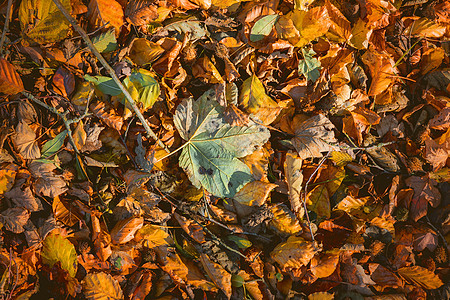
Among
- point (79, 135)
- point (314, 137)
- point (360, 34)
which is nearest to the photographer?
point (79, 135)

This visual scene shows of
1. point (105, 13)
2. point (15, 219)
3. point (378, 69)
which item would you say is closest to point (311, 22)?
point (378, 69)

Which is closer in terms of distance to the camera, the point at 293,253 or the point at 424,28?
the point at 293,253

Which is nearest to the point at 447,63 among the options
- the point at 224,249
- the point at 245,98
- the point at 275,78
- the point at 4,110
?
the point at 275,78

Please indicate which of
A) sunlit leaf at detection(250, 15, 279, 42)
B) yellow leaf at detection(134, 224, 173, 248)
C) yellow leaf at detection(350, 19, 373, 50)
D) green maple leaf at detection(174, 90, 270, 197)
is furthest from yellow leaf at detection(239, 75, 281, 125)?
yellow leaf at detection(134, 224, 173, 248)

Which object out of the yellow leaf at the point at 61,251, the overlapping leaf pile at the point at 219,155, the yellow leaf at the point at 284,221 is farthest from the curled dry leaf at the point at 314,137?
the yellow leaf at the point at 61,251

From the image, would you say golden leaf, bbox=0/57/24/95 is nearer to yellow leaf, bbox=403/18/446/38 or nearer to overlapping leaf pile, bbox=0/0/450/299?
overlapping leaf pile, bbox=0/0/450/299

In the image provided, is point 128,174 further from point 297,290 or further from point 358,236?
point 358,236

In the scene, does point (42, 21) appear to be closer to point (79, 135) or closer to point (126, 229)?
point (79, 135)
